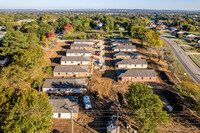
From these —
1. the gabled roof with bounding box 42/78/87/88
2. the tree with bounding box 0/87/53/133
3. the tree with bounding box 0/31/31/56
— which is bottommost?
the gabled roof with bounding box 42/78/87/88

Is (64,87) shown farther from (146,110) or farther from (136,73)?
(136,73)

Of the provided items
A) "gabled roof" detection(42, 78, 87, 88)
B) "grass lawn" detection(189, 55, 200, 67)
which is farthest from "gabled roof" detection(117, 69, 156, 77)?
"grass lawn" detection(189, 55, 200, 67)

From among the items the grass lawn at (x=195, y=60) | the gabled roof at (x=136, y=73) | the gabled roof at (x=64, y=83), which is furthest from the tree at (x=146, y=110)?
the grass lawn at (x=195, y=60)

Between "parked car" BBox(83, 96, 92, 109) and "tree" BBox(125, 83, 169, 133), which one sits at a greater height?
"tree" BBox(125, 83, 169, 133)

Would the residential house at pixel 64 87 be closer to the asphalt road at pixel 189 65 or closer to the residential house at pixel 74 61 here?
the residential house at pixel 74 61

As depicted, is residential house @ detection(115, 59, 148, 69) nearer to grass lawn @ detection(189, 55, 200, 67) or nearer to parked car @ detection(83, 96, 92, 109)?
parked car @ detection(83, 96, 92, 109)

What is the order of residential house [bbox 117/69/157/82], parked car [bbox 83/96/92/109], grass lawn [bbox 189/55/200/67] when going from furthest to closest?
grass lawn [bbox 189/55/200/67] < residential house [bbox 117/69/157/82] < parked car [bbox 83/96/92/109]

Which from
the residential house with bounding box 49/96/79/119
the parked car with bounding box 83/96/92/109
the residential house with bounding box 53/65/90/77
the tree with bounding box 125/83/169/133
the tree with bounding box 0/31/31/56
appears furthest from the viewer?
the tree with bounding box 0/31/31/56

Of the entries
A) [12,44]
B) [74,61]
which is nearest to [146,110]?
[74,61]
